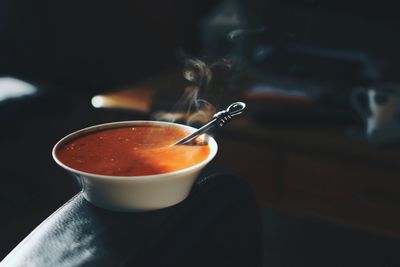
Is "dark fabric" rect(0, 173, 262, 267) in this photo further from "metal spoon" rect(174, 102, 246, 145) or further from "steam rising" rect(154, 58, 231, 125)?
"steam rising" rect(154, 58, 231, 125)

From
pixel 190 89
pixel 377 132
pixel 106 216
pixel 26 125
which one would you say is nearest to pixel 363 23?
pixel 377 132

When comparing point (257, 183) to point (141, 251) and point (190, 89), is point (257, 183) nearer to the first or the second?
point (190, 89)

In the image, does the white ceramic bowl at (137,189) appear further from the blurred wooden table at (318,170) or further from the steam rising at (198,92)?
the blurred wooden table at (318,170)

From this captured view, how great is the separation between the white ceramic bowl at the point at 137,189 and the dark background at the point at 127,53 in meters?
0.73

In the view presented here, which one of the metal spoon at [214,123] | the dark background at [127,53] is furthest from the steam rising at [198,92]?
the metal spoon at [214,123]

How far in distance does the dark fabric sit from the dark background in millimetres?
678

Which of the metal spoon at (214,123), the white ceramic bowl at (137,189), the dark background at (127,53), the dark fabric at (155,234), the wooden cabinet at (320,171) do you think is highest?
the metal spoon at (214,123)

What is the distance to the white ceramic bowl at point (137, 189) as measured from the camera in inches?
20.7

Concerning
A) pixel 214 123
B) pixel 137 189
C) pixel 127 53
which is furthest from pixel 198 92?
pixel 127 53

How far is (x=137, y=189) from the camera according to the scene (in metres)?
0.54

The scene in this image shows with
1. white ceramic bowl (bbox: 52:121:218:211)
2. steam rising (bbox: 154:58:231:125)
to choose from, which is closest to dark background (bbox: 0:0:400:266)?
steam rising (bbox: 154:58:231:125)

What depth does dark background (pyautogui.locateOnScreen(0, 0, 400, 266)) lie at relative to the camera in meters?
1.43

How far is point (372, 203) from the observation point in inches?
56.8

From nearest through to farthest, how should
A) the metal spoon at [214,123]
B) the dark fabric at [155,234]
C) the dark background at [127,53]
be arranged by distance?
the dark fabric at [155,234]
the metal spoon at [214,123]
the dark background at [127,53]
